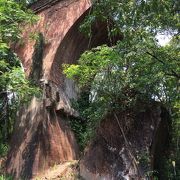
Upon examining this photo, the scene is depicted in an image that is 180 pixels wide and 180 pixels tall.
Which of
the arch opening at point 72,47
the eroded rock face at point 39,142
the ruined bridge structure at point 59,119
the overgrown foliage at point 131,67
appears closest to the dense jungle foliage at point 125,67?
the overgrown foliage at point 131,67

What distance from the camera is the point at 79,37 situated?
1141 cm

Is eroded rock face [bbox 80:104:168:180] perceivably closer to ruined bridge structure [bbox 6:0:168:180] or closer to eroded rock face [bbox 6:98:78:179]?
ruined bridge structure [bbox 6:0:168:180]

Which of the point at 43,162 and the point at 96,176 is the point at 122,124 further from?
the point at 43,162

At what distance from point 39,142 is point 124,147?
2601 mm

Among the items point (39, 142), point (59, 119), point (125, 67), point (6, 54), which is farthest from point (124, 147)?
point (6, 54)

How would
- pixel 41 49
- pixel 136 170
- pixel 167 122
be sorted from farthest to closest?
pixel 41 49
pixel 167 122
pixel 136 170

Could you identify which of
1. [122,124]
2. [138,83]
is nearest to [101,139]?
[122,124]

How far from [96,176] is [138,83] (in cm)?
215

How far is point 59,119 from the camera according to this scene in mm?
10180

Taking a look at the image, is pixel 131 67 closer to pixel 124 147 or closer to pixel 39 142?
pixel 124 147

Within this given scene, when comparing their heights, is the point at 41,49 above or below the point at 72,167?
above

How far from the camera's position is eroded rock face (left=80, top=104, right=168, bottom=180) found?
770cm

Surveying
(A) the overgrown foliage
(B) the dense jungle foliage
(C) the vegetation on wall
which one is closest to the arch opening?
(C) the vegetation on wall

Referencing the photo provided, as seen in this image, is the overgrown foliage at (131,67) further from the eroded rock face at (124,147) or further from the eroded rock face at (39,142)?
the eroded rock face at (39,142)
